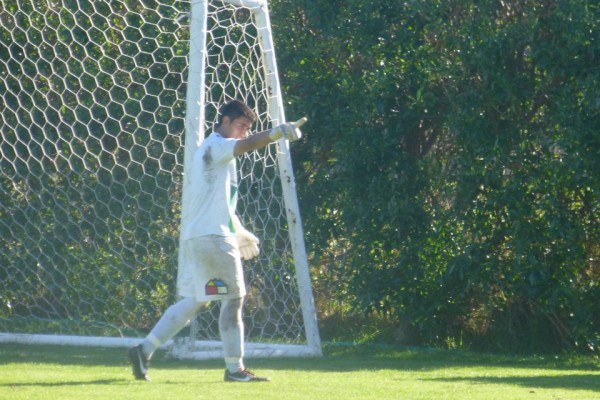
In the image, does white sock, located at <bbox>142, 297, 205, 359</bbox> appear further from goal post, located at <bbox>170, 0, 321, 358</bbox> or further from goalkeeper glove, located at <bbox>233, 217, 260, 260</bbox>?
goal post, located at <bbox>170, 0, 321, 358</bbox>

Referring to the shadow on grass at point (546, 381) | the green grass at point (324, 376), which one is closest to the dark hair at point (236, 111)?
the green grass at point (324, 376)

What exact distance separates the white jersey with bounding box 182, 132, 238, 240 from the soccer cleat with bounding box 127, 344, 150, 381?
82 cm

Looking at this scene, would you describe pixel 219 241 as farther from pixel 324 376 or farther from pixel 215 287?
pixel 324 376

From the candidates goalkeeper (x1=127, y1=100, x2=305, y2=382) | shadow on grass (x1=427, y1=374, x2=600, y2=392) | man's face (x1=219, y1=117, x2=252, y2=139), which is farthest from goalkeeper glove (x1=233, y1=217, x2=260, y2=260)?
shadow on grass (x1=427, y1=374, x2=600, y2=392)

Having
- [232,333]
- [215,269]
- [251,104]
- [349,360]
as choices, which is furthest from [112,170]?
[232,333]

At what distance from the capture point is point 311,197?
10352 millimetres

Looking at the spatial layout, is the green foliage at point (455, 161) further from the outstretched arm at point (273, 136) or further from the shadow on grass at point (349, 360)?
the outstretched arm at point (273, 136)

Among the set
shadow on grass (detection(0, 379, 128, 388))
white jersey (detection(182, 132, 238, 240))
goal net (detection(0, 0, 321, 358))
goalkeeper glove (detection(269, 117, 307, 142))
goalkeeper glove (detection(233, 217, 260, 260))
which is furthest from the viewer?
goal net (detection(0, 0, 321, 358))

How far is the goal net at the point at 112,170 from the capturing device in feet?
31.7

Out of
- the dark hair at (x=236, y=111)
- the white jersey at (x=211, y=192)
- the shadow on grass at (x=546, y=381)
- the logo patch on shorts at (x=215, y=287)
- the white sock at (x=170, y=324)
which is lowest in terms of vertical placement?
the shadow on grass at (x=546, y=381)

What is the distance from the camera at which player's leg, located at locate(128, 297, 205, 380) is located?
741cm

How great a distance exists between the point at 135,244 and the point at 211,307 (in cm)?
88

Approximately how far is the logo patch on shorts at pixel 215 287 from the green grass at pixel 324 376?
0.59 meters

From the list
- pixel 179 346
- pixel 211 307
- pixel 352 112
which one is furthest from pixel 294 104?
pixel 179 346
